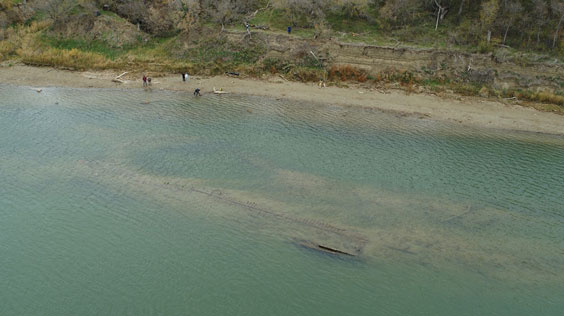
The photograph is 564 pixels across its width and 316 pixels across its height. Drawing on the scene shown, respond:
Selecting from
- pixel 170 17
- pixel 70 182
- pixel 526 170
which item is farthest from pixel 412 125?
pixel 170 17

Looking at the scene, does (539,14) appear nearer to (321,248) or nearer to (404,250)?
(404,250)

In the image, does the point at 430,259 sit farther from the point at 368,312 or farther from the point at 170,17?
the point at 170,17

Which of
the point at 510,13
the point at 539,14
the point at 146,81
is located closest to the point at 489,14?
the point at 510,13

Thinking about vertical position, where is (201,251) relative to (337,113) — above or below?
below

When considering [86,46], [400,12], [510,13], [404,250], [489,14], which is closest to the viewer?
[404,250]

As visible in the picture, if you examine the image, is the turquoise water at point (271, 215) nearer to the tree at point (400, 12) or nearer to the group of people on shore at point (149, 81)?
the group of people on shore at point (149, 81)

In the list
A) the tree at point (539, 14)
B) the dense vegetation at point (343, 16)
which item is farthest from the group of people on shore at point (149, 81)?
the tree at point (539, 14)
